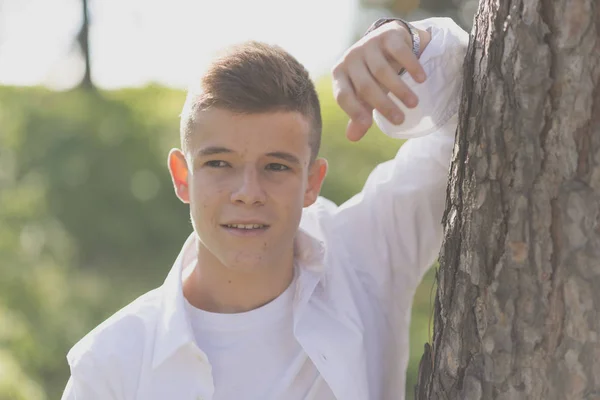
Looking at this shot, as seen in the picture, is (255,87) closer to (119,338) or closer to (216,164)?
(216,164)

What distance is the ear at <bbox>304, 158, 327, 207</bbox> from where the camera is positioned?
2443 mm

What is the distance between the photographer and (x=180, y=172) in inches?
97.1

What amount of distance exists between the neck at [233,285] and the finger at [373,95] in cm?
63

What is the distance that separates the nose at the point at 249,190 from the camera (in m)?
2.22

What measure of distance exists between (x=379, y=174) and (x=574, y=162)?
0.89 metres

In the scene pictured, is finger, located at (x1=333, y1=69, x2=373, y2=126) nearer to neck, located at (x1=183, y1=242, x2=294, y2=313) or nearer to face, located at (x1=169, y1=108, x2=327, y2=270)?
face, located at (x1=169, y1=108, x2=327, y2=270)

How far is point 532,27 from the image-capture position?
1693 mm

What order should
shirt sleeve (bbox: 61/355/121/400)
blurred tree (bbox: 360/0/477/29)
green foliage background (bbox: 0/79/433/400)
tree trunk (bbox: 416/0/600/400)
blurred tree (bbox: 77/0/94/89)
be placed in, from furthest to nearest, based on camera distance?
blurred tree (bbox: 360/0/477/29)
blurred tree (bbox: 77/0/94/89)
green foliage background (bbox: 0/79/433/400)
shirt sleeve (bbox: 61/355/121/400)
tree trunk (bbox: 416/0/600/400)

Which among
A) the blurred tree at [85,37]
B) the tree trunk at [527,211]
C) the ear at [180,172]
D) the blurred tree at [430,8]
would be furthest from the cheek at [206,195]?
the blurred tree at [430,8]

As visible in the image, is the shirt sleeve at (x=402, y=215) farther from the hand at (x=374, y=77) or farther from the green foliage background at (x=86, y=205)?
the green foliage background at (x=86, y=205)

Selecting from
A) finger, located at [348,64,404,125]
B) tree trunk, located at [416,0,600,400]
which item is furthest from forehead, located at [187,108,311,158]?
tree trunk, located at [416,0,600,400]

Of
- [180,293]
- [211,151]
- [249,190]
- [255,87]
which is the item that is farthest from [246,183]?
[180,293]

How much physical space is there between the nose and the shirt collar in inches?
11.7

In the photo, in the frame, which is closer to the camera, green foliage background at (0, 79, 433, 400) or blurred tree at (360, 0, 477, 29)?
green foliage background at (0, 79, 433, 400)
